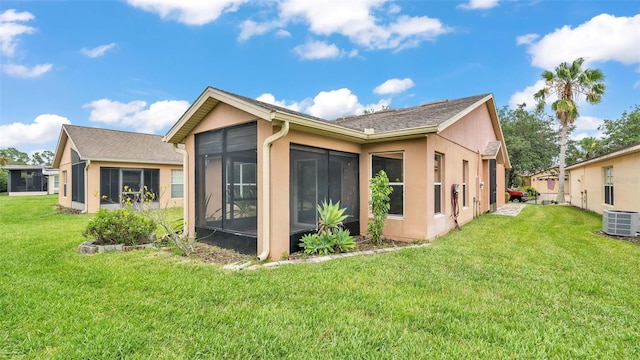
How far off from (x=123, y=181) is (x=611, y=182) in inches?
880

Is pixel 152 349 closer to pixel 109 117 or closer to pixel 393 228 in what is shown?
pixel 393 228

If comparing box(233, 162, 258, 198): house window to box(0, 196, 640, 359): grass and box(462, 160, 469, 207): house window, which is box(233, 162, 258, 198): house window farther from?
box(462, 160, 469, 207): house window

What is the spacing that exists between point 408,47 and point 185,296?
595 inches

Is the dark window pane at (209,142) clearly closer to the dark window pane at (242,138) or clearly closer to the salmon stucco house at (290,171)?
the salmon stucco house at (290,171)

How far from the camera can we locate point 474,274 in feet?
15.3

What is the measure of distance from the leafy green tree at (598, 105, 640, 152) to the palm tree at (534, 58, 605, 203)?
13191 millimetres

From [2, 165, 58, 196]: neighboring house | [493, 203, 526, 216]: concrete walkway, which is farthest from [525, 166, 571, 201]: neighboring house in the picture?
[2, 165, 58, 196]: neighboring house

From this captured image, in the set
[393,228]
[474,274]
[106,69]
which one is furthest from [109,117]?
[474,274]

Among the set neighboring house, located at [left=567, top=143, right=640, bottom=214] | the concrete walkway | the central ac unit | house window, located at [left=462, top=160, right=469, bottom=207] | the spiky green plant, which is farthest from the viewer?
the concrete walkway

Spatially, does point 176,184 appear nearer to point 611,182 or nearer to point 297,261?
point 297,261

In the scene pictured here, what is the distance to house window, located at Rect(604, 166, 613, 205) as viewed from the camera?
38.8 ft

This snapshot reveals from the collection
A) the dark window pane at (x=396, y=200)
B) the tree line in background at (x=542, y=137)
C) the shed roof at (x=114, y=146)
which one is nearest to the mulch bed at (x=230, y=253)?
the dark window pane at (x=396, y=200)

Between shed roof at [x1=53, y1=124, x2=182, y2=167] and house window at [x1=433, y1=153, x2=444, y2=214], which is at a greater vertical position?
shed roof at [x1=53, y1=124, x2=182, y2=167]

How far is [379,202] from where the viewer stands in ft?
22.4
